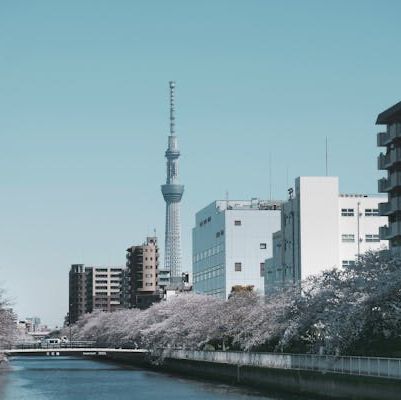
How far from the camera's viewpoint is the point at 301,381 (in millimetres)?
59781

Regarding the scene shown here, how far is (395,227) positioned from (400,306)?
3240cm

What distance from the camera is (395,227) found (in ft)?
274

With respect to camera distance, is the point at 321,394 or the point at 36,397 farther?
the point at 36,397

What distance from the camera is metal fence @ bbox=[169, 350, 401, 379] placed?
4784 centimetres

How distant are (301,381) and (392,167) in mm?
29802

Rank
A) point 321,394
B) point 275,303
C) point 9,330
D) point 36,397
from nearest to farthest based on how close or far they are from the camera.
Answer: point 321,394 → point 36,397 → point 275,303 → point 9,330

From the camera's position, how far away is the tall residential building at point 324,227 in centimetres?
11675

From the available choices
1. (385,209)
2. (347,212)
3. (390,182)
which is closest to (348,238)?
(347,212)

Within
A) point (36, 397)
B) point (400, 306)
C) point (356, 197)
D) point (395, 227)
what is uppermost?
point (356, 197)

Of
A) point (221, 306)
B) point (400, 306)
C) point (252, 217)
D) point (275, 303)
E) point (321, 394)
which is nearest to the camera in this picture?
point (400, 306)

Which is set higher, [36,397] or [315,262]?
[315,262]

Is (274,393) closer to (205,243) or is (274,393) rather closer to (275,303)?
(275,303)

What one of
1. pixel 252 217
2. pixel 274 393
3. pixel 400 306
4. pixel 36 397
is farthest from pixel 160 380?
pixel 252 217

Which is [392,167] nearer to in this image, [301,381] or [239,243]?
[301,381]
